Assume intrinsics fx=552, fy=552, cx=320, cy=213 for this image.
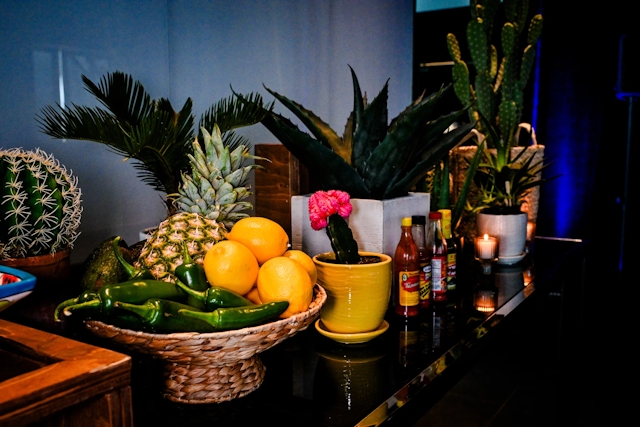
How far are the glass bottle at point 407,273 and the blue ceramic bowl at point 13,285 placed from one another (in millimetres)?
663

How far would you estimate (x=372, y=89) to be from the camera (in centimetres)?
375

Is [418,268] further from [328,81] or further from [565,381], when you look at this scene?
[328,81]

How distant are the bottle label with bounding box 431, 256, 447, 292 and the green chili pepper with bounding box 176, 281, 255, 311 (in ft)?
1.86

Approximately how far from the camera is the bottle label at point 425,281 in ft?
3.82

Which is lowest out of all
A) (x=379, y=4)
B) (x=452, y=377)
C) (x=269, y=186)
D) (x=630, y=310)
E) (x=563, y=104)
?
(x=630, y=310)

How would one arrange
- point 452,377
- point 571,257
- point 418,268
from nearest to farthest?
point 452,377 → point 418,268 → point 571,257

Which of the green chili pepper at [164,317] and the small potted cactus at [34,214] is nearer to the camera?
the green chili pepper at [164,317]

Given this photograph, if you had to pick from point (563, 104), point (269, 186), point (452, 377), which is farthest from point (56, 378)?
point (563, 104)

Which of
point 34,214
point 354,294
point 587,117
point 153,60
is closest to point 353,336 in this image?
point 354,294

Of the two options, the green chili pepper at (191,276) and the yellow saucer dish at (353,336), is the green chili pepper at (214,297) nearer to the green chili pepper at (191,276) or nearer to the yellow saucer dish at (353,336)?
the green chili pepper at (191,276)

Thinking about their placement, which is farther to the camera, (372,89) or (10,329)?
(372,89)

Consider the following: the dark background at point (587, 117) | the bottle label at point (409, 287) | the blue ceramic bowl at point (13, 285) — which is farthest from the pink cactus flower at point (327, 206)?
the dark background at point (587, 117)

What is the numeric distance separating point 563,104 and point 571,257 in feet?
6.83

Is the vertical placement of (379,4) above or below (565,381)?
above
